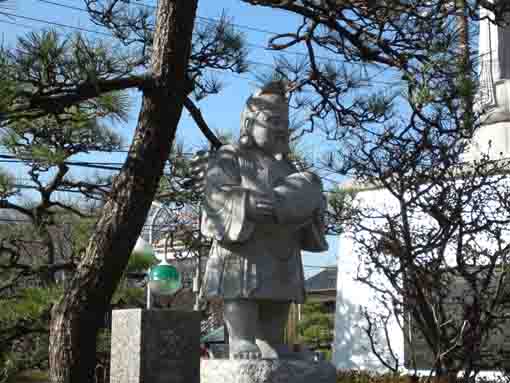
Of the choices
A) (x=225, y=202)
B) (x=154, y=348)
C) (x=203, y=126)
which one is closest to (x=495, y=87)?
(x=203, y=126)

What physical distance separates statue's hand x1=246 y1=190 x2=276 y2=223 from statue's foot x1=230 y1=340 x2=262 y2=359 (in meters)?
0.62

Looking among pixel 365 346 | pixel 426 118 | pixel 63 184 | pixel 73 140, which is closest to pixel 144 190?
pixel 426 118

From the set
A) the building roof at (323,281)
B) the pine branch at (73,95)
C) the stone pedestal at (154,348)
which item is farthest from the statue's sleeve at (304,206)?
the building roof at (323,281)

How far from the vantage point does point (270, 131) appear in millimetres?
4070

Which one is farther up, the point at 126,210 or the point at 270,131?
the point at 270,131

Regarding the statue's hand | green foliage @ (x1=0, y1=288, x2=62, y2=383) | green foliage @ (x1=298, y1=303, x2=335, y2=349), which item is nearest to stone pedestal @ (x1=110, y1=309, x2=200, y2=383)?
the statue's hand

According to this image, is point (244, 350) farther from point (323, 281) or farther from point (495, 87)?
point (323, 281)

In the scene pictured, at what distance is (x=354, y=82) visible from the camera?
5.07m

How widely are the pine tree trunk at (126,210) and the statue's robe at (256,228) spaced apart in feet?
1.14

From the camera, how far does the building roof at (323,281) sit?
69.1 ft

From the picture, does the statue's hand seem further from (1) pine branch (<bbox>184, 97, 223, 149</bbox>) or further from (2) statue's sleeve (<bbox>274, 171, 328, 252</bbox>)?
(1) pine branch (<bbox>184, 97, 223, 149</bbox>)

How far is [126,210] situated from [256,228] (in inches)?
26.1

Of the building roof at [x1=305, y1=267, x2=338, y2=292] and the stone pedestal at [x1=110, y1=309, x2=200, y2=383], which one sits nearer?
the stone pedestal at [x1=110, y1=309, x2=200, y2=383]

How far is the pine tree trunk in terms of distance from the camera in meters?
3.67
